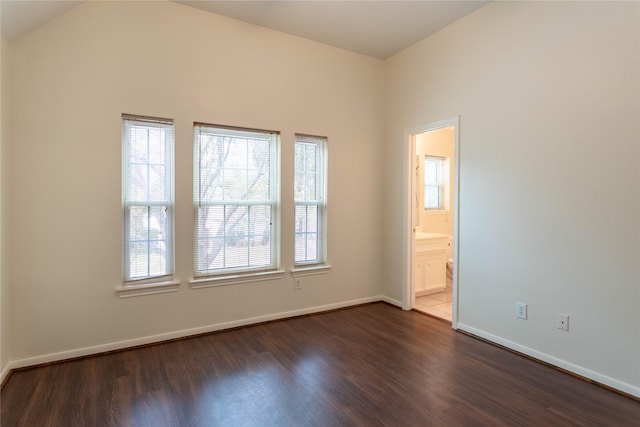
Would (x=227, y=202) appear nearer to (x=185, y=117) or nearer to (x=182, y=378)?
(x=185, y=117)

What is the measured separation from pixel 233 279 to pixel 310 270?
0.92m

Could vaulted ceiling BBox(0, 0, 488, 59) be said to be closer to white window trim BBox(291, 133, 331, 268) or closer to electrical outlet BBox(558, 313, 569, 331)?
white window trim BBox(291, 133, 331, 268)

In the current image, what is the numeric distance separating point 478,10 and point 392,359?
3352 mm

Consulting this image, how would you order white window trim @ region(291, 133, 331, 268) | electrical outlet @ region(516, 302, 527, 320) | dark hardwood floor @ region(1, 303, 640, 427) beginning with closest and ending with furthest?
dark hardwood floor @ region(1, 303, 640, 427), electrical outlet @ region(516, 302, 527, 320), white window trim @ region(291, 133, 331, 268)

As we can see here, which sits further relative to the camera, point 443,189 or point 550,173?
point 443,189

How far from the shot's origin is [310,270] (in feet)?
12.7

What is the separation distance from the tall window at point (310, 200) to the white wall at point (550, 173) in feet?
4.67

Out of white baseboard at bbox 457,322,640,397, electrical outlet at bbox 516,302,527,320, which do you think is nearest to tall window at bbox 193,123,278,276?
white baseboard at bbox 457,322,640,397

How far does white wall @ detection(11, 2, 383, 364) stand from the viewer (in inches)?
102

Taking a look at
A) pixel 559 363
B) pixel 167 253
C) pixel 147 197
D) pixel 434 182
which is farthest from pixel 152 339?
pixel 434 182

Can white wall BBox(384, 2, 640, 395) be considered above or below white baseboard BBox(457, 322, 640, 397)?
above

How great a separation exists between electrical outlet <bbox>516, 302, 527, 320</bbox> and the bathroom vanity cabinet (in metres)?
1.64

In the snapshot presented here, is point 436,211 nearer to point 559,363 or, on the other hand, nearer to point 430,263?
point 430,263

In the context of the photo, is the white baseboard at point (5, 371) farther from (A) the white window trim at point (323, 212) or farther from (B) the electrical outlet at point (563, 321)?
(B) the electrical outlet at point (563, 321)
